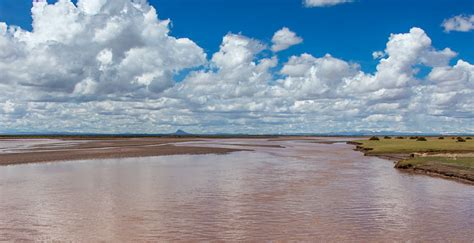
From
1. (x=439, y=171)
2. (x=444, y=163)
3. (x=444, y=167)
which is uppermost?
(x=444, y=163)

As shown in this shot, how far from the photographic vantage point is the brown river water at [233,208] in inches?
676

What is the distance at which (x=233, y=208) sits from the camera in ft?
73.2

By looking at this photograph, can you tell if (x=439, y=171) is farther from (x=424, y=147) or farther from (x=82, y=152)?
(x=82, y=152)

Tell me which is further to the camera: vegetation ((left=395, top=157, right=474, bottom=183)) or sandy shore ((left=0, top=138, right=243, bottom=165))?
sandy shore ((left=0, top=138, right=243, bottom=165))

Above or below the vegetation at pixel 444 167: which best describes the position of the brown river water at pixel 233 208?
below

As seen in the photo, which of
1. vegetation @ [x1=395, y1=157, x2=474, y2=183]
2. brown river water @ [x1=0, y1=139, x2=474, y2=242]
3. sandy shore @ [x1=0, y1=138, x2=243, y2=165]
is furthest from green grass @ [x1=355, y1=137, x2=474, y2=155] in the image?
brown river water @ [x1=0, y1=139, x2=474, y2=242]

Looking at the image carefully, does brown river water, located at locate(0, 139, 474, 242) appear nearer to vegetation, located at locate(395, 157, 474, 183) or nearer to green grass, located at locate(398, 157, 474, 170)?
vegetation, located at locate(395, 157, 474, 183)

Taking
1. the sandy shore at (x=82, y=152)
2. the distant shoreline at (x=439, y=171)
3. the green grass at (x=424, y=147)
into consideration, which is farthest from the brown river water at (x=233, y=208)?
the green grass at (x=424, y=147)

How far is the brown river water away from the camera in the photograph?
56.3ft

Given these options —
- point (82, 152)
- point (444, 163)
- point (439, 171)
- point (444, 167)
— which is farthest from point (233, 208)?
point (82, 152)

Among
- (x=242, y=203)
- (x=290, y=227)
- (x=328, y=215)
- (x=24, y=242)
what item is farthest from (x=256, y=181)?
(x=24, y=242)

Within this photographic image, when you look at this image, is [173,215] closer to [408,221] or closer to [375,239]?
[375,239]

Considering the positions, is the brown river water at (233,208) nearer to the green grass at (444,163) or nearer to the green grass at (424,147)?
the green grass at (444,163)

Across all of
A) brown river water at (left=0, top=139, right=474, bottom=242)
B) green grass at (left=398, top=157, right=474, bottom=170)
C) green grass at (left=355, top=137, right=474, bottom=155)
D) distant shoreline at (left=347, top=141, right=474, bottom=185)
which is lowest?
brown river water at (left=0, top=139, right=474, bottom=242)
